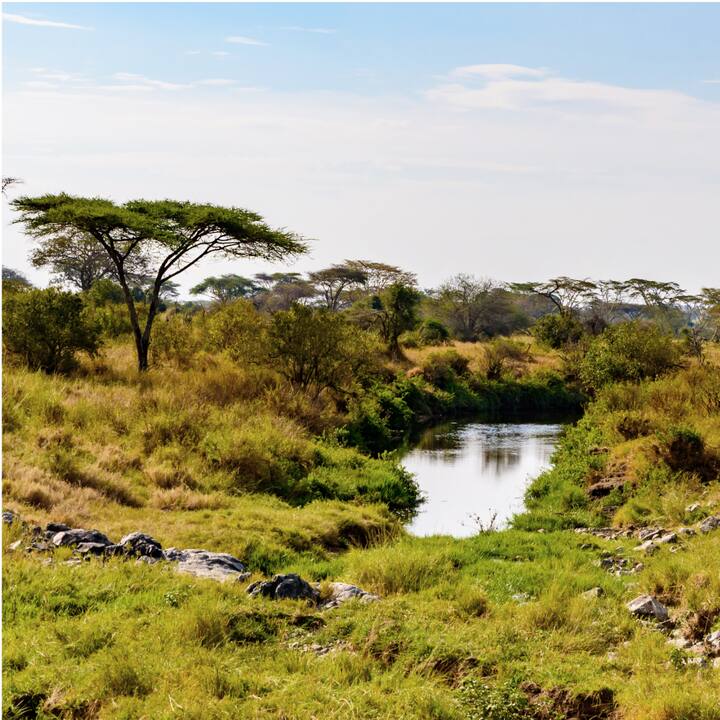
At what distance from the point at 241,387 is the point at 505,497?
640 centimetres

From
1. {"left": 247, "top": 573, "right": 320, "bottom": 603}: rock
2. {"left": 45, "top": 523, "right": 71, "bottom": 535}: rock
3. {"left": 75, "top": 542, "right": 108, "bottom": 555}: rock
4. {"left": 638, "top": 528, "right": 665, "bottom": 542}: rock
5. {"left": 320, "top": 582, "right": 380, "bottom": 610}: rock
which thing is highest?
{"left": 45, "top": 523, "right": 71, "bottom": 535}: rock

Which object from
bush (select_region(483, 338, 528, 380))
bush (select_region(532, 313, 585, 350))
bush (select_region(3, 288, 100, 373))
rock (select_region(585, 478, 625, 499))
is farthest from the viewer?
bush (select_region(532, 313, 585, 350))

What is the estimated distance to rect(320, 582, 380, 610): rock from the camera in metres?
6.41

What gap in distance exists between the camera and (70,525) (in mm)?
8477

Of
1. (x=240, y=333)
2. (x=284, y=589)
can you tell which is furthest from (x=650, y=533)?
(x=240, y=333)

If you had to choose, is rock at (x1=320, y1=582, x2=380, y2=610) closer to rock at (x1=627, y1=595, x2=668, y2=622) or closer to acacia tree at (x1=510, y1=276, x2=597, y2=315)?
rock at (x1=627, y1=595, x2=668, y2=622)

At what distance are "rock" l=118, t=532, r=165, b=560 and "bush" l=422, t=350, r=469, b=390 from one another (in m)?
20.7

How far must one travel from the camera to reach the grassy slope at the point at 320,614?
465 centimetres

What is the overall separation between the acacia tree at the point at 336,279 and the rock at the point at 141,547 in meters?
37.6

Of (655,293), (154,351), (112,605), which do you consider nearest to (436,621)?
(112,605)

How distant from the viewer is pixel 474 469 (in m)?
17.3

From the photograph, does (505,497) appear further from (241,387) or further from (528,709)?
(528,709)

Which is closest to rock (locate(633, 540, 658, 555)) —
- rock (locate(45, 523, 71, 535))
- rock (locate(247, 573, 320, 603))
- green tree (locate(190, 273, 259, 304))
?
rock (locate(247, 573, 320, 603))

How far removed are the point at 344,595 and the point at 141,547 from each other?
2.04 meters
